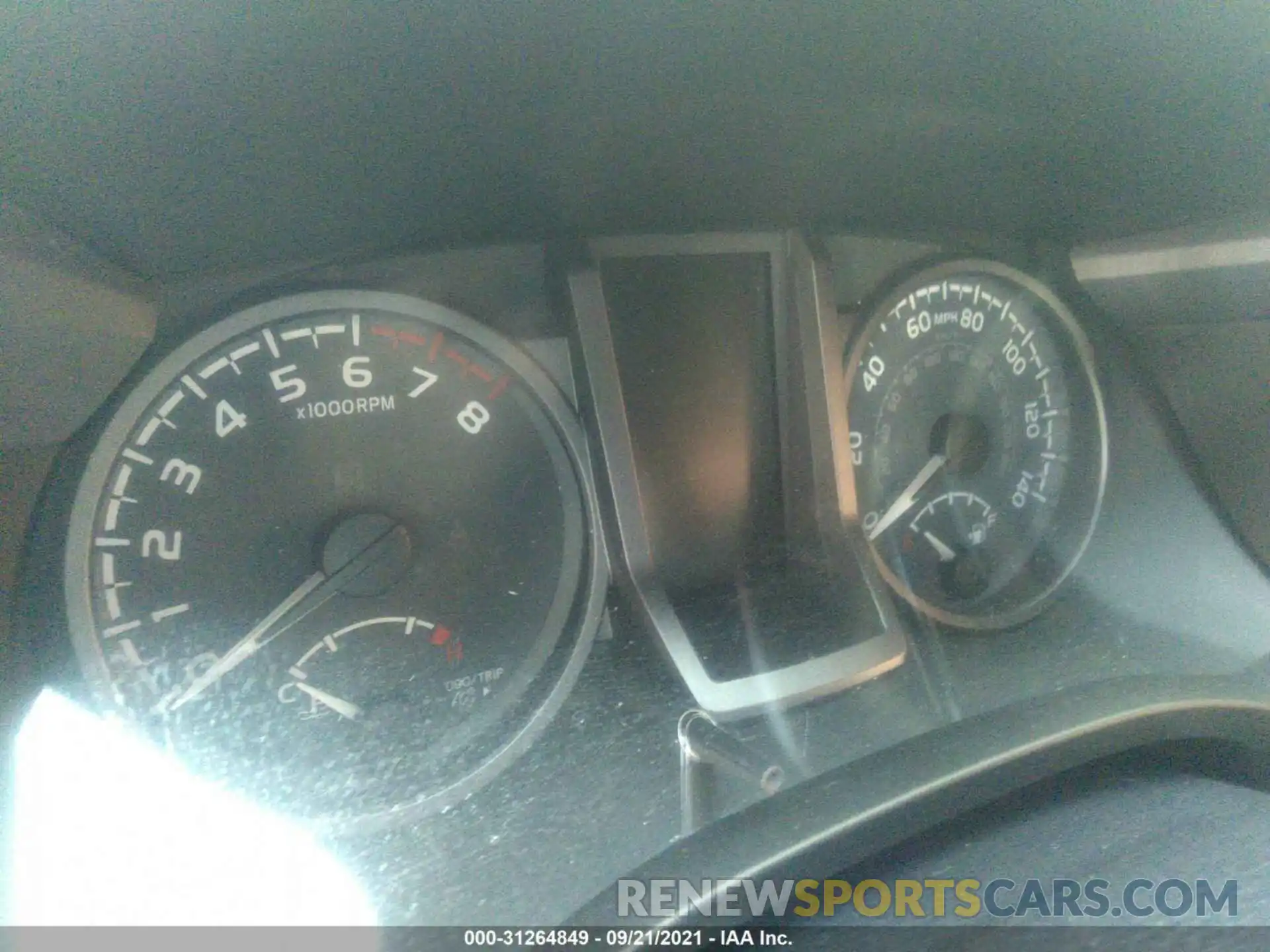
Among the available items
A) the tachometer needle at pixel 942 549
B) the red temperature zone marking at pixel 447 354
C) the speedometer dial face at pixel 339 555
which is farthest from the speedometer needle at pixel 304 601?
the tachometer needle at pixel 942 549

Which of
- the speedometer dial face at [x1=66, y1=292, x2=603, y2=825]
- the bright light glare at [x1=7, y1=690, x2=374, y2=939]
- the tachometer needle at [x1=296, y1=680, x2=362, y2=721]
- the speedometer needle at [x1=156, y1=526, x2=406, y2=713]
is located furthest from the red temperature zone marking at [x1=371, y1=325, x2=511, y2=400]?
the bright light glare at [x1=7, y1=690, x2=374, y2=939]

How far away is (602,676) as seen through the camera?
1.35 metres

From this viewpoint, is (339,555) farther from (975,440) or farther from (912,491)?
→ (975,440)

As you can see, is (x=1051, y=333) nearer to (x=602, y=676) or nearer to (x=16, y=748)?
(x=602, y=676)

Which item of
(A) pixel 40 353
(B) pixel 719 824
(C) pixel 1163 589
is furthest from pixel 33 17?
(C) pixel 1163 589

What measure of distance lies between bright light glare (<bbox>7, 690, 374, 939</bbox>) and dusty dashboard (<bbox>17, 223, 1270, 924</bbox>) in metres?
0.04

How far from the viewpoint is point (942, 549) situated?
166 cm

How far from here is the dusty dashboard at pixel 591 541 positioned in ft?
3.87

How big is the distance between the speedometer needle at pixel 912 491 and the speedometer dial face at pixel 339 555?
495 millimetres

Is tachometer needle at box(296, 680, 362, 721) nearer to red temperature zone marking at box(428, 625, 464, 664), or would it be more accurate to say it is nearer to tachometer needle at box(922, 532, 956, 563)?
red temperature zone marking at box(428, 625, 464, 664)

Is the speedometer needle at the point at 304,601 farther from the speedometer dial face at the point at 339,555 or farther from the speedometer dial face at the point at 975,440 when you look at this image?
the speedometer dial face at the point at 975,440
